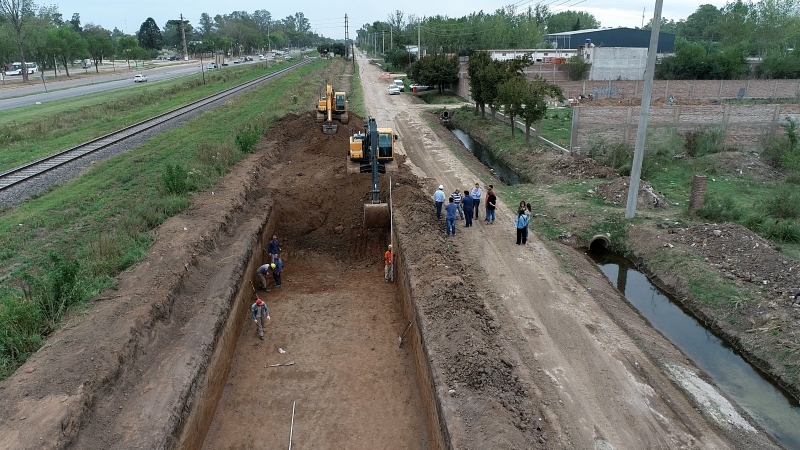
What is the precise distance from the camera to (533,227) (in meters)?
18.4

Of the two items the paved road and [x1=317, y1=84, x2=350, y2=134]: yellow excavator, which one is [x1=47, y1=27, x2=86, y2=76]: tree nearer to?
the paved road

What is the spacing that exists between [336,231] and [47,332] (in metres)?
10.5

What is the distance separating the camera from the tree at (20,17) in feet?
210

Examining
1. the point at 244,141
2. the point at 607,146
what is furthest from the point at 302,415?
the point at 607,146

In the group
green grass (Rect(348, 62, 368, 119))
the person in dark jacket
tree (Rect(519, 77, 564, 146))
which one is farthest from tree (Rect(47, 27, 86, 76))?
the person in dark jacket

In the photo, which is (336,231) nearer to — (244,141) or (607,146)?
(244,141)

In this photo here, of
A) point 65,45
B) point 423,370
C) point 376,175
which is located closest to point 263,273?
point 376,175

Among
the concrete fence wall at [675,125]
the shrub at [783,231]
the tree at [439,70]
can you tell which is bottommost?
the shrub at [783,231]

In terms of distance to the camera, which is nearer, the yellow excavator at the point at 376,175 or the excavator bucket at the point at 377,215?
the yellow excavator at the point at 376,175

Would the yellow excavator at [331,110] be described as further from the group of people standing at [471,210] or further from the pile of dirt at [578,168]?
the group of people standing at [471,210]

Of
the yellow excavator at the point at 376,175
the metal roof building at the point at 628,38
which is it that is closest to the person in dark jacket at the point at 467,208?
the yellow excavator at the point at 376,175

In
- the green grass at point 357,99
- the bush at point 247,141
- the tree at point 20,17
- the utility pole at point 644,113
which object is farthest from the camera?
the tree at point 20,17

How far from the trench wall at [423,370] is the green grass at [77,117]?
19.9m

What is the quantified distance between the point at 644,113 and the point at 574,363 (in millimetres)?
9614
